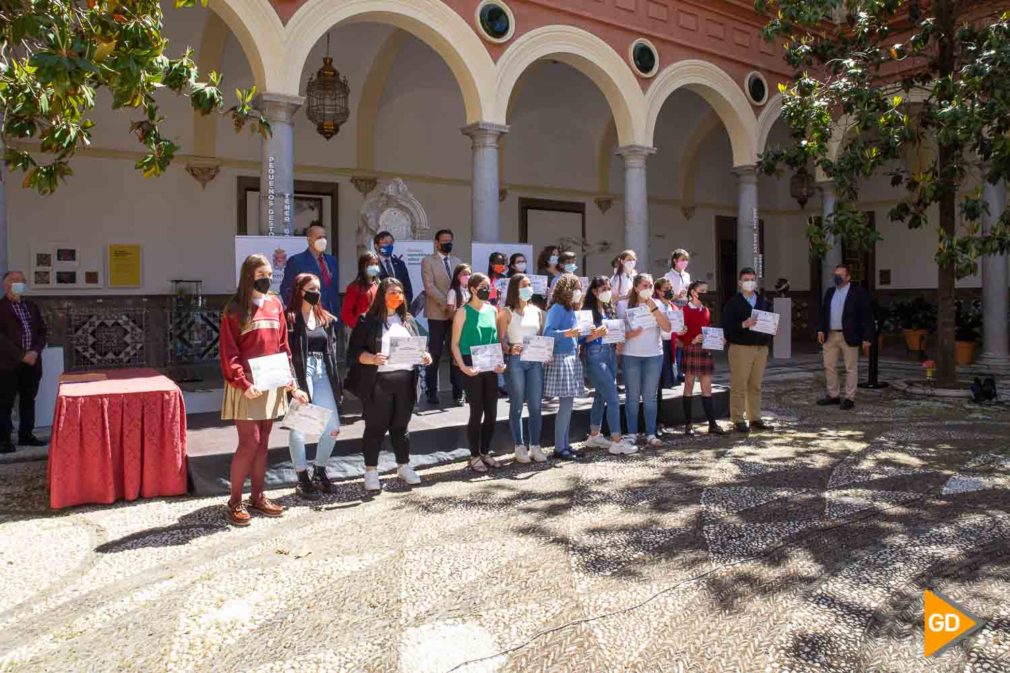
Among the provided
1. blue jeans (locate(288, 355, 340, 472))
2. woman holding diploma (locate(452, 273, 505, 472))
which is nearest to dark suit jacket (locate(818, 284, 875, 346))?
woman holding diploma (locate(452, 273, 505, 472))

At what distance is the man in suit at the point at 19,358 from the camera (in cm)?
638

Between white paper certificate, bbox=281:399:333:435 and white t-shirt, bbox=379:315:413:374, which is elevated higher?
white t-shirt, bbox=379:315:413:374

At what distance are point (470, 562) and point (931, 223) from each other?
1669 centimetres

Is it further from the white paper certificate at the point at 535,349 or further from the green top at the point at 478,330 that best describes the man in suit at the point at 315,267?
the white paper certificate at the point at 535,349

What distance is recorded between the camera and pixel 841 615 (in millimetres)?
3225

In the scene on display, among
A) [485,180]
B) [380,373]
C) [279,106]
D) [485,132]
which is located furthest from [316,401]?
[485,132]

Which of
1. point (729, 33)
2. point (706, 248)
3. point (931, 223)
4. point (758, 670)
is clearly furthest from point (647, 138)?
point (758, 670)

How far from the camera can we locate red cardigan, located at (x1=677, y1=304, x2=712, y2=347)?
7160mm

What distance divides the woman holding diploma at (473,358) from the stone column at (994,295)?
994 centimetres

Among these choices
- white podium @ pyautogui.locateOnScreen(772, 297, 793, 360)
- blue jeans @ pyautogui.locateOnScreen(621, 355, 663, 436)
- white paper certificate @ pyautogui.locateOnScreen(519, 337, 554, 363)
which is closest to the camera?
white paper certificate @ pyautogui.locateOnScreen(519, 337, 554, 363)

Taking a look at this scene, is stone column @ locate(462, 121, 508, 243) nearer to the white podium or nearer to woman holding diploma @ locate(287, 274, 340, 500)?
woman holding diploma @ locate(287, 274, 340, 500)

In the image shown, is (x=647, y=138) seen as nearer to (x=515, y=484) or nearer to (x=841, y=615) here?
(x=515, y=484)

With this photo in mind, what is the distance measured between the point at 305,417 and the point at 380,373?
2.09 ft

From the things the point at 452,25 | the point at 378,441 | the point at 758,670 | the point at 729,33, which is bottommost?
the point at 758,670
